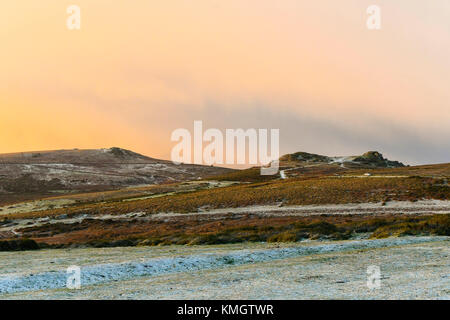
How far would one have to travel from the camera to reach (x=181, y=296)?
1905 cm

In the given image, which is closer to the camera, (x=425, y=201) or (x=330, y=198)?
(x=425, y=201)

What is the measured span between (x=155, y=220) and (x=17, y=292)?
56.1 m

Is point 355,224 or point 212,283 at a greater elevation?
point 212,283

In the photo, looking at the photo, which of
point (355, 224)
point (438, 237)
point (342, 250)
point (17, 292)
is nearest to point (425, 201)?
point (355, 224)

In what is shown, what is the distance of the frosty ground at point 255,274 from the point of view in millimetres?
19266

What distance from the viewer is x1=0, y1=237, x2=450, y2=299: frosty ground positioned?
19.3 m

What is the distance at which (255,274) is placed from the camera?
80.5 ft

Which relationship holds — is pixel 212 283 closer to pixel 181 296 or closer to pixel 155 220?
pixel 181 296
